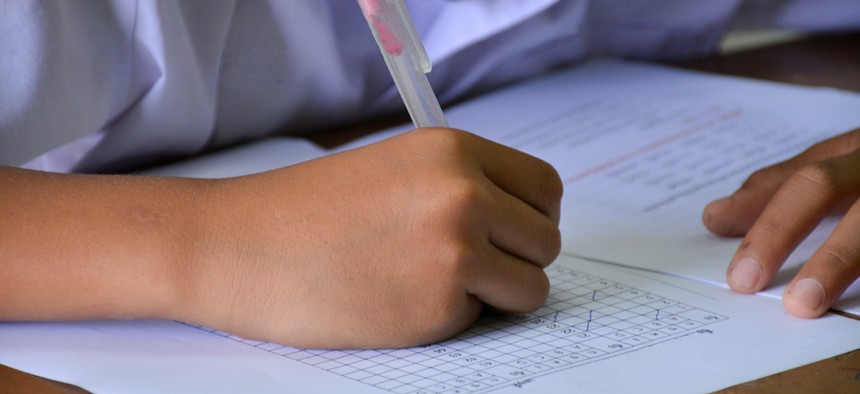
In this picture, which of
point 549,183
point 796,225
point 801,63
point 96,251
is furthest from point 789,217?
point 801,63

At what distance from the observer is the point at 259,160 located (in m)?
0.75

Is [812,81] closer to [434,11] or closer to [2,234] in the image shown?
[434,11]

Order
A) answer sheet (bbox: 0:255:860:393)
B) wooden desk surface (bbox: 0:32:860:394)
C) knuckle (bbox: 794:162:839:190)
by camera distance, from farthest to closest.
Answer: wooden desk surface (bbox: 0:32:860:394) → knuckle (bbox: 794:162:839:190) → answer sheet (bbox: 0:255:860:393)

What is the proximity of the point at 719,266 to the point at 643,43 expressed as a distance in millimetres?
481

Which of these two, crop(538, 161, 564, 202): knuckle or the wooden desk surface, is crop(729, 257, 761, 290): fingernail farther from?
the wooden desk surface

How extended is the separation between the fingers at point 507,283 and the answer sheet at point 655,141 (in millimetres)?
92

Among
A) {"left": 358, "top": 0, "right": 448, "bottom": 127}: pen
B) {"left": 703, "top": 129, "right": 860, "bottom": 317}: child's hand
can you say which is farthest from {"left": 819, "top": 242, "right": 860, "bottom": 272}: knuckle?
{"left": 358, "top": 0, "right": 448, "bottom": 127}: pen

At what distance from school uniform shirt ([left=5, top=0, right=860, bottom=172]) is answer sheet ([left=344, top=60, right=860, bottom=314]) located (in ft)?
0.15

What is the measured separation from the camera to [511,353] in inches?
18.0

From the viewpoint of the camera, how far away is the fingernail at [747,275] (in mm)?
511

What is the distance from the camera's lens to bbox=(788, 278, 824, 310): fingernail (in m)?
0.48

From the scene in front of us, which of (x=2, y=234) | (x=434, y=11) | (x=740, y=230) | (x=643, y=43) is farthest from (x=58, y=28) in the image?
(x=643, y=43)

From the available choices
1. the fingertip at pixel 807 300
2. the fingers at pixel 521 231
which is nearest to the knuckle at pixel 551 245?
the fingers at pixel 521 231

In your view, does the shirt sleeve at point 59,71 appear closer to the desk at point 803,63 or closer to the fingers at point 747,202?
the fingers at point 747,202
